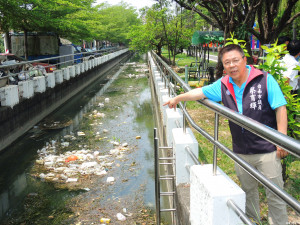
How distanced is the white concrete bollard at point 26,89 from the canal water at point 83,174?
117cm

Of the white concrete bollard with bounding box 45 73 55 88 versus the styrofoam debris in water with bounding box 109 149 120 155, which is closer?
the styrofoam debris in water with bounding box 109 149 120 155

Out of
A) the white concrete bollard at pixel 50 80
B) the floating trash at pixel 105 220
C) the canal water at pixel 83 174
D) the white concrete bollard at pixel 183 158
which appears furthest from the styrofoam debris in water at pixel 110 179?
the white concrete bollard at pixel 50 80

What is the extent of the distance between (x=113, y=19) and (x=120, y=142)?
48.6 metres

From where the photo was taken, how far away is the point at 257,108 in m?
2.49

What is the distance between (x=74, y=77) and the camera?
1816 cm

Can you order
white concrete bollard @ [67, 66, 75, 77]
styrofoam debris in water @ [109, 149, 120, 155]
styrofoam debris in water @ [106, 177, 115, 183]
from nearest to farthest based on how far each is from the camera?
styrofoam debris in water @ [106, 177, 115, 183] → styrofoam debris in water @ [109, 149, 120, 155] → white concrete bollard @ [67, 66, 75, 77]

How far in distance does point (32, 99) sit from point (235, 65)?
392 inches

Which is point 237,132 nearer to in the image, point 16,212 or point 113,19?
point 16,212

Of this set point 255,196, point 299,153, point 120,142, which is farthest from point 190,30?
point 299,153

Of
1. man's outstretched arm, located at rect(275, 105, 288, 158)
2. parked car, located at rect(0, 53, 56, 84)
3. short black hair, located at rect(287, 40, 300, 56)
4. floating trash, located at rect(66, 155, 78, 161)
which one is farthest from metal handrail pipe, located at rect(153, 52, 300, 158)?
parked car, located at rect(0, 53, 56, 84)

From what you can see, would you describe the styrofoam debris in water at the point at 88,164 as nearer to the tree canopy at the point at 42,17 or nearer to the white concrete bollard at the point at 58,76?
the tree canopy at the point at 42,17

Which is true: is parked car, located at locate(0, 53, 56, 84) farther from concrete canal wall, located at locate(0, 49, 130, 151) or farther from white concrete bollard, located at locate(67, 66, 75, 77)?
white concrete bollard, located at locate(67, 66, 75, 77)

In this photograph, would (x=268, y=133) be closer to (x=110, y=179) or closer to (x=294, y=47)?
(x=294, y=47)

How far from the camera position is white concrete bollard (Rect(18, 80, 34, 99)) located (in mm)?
10486
